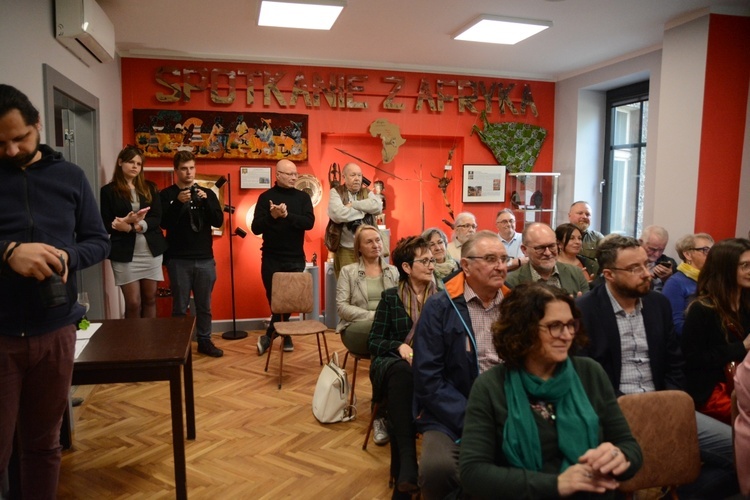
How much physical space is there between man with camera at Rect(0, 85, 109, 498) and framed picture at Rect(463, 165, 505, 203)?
487 centimetres

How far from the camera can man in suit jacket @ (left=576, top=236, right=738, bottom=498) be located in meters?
2.29

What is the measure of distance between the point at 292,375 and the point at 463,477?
2.93 meters

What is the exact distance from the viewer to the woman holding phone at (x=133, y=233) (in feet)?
13.0

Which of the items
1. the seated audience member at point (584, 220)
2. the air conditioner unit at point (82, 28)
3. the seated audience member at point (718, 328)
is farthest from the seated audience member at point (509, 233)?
the air conditioner unit at point (82, 28)

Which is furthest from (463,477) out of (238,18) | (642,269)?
(238,18)

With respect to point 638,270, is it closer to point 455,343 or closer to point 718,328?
point 718,328

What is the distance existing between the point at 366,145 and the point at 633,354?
432cm

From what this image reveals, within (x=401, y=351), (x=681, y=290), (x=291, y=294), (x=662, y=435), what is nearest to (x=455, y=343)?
(x=401, y=351)

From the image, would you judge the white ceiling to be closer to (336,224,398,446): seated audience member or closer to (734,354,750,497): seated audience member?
(336,224,398,446): seated audience member

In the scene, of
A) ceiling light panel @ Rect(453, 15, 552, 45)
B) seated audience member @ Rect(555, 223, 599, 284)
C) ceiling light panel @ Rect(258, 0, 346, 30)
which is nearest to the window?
ceiling light panel @ Rect(453, 15, 552, 45)

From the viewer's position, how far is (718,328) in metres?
2.35

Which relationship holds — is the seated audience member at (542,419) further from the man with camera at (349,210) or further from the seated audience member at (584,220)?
the man with camera at (349,210)

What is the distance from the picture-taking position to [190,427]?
3.16 m

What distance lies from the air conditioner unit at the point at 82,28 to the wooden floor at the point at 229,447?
234 centimetres
